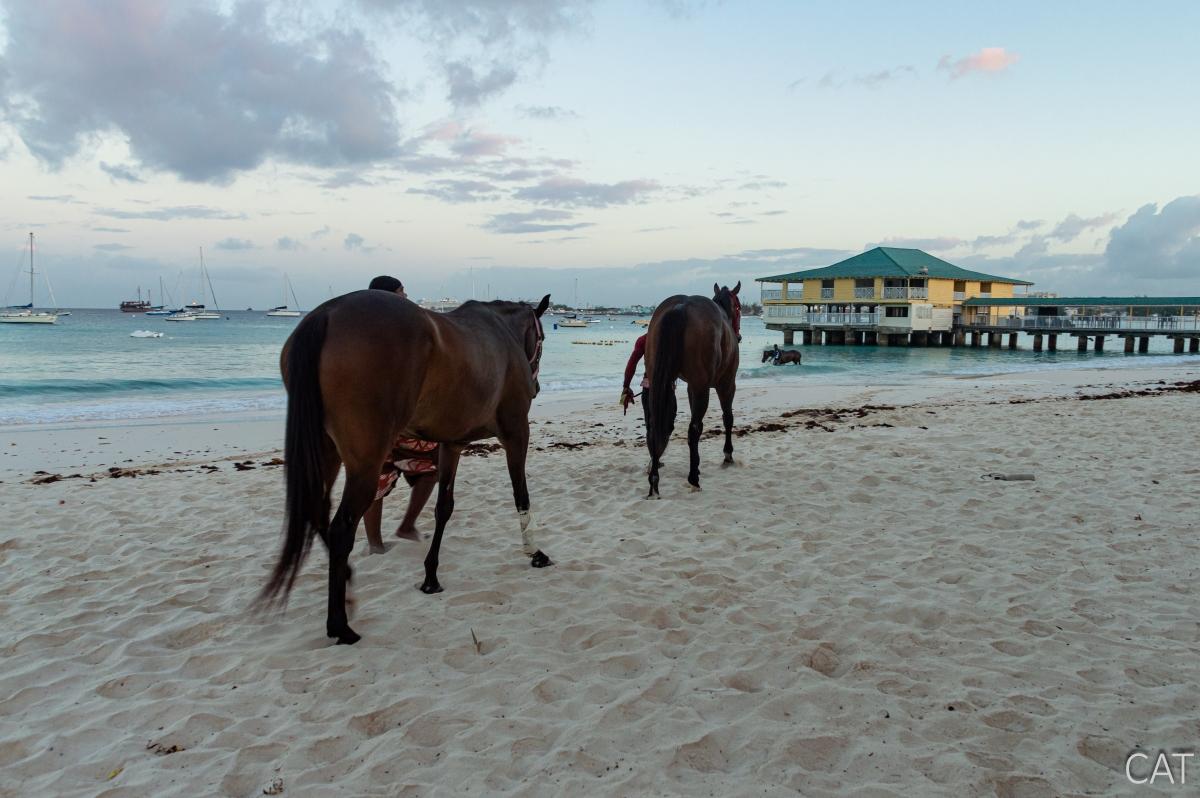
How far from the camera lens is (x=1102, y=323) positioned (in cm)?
4497

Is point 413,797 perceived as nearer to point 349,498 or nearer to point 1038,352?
point 349,498

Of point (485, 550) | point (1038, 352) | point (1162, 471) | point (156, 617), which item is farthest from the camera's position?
point (1038, 352)

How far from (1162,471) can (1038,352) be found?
4658cm

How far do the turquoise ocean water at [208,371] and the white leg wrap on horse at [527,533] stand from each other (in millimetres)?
13024

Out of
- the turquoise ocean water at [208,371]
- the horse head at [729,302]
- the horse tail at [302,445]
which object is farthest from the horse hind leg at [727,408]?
the turquoise ocean water at [208,371]

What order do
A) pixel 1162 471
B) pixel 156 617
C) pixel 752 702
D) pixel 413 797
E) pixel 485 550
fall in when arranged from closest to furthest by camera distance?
pixel 413 797, pixel 752 702, pixel 156 617, pixel 485 550, pixel 1162 471

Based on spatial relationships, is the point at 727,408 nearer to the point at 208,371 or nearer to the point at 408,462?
the point at 408,462

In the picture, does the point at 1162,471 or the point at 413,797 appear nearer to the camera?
the point at 413,797

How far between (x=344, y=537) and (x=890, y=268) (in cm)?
5517

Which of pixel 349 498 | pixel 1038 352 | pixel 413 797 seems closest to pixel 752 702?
pixel 413 797

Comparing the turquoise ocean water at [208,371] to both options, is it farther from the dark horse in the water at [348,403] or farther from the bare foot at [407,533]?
the dark horse in the water at [348,403]

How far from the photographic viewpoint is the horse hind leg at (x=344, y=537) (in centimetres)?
351

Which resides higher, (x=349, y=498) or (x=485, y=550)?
(x=349, y=498)

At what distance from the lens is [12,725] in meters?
2.77
